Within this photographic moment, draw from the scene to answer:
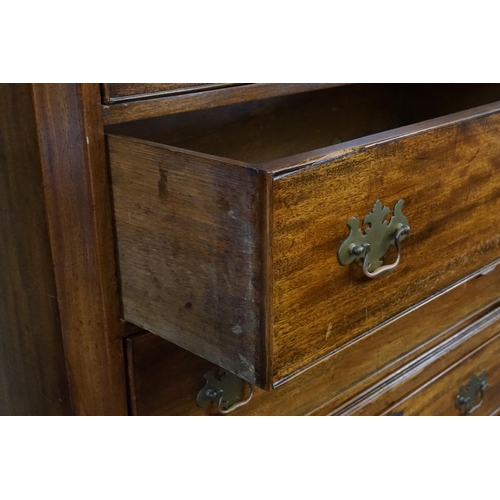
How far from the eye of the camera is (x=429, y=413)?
1533 millimetres

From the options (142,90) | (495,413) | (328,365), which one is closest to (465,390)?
(495,413)

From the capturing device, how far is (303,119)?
139cm

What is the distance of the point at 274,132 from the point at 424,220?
45cm

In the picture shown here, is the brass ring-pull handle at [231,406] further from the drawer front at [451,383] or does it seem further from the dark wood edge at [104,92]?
the dark wood edge at [104,92]

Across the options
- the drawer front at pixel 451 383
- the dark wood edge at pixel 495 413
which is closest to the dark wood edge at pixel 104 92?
the drawer front at pixel 451 383

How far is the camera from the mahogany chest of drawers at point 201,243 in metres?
0.82

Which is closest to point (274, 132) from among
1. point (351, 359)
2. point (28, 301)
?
point (351, 359)

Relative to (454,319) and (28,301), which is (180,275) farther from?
(454,319)

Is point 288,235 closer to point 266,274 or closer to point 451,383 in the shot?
point 266,274

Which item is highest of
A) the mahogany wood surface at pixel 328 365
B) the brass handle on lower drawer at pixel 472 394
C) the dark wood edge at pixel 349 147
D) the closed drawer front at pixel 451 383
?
the dark wood edge at pixel 349 147

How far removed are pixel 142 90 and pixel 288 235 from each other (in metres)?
0.25

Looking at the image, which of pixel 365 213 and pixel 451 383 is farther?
pixel 451 383

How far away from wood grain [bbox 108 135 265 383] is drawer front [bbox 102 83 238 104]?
46 mm

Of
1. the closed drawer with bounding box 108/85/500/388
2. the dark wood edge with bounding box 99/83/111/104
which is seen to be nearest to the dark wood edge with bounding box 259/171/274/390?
the closed drawer with bounding box 108/85/500/388
